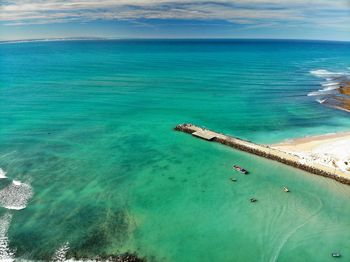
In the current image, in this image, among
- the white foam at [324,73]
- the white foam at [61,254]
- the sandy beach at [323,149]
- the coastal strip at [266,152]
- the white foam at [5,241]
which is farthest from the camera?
the white foam at [324,73]

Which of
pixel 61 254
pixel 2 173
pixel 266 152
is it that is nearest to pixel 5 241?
pixel 61 254

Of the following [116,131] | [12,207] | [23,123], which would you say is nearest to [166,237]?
[12,207]

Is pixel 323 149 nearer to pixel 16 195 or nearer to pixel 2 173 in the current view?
pixel 16 195

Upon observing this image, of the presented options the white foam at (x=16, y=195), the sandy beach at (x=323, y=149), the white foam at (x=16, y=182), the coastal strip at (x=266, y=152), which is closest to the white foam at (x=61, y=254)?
the white foam at (x=16, y=195)

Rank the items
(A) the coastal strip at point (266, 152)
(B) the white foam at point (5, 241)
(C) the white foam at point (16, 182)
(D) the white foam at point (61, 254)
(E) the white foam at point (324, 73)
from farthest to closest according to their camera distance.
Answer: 1. (E) the white foam at point (324, 73)
2. (A) the coastal strip at point (266, 152)
3. (C) the white foam at point (16, 182)
4. (B) the white foam at point (5, 241)
5. (D) the white foam at point (61, 254)

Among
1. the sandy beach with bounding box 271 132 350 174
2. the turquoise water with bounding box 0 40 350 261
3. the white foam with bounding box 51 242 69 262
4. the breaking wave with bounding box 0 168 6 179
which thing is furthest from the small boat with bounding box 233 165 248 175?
the breaking wave with bounding box 0 168 6 179

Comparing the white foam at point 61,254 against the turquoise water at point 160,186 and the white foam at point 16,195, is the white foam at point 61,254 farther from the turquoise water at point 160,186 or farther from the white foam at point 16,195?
the white foam at point 16,195

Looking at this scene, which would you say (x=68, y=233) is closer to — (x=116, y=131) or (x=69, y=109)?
(x=116, y=131)
